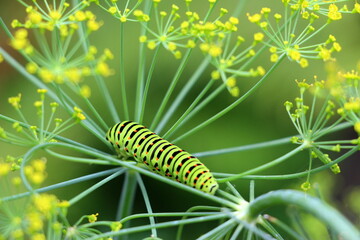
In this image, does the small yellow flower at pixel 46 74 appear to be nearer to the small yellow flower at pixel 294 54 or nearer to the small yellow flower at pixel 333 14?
the small yellow flower at pixel 294 54

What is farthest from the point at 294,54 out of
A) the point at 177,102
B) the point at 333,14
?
the point at 177,102

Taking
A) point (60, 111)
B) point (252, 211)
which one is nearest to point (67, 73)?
→ point (252, 211)

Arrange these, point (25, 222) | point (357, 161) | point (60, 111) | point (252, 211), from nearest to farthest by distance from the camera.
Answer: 1. point (25, 222)
2. point (252, 211)
3. point (60, 111)
4. point (357, 161)

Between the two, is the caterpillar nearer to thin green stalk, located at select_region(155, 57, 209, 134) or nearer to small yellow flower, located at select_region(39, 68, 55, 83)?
thin green stalk, located at select_region(155, 57, 209, 134)

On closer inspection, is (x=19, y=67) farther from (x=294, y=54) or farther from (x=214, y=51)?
(x=294, y=54)

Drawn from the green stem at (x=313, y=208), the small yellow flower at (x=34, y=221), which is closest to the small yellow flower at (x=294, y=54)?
the green stem at (x=313, y=208)

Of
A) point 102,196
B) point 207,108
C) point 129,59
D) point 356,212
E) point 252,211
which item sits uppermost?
point 129,59

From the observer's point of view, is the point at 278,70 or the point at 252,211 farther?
the point at 278,70

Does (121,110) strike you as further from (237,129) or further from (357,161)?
(357,161)
